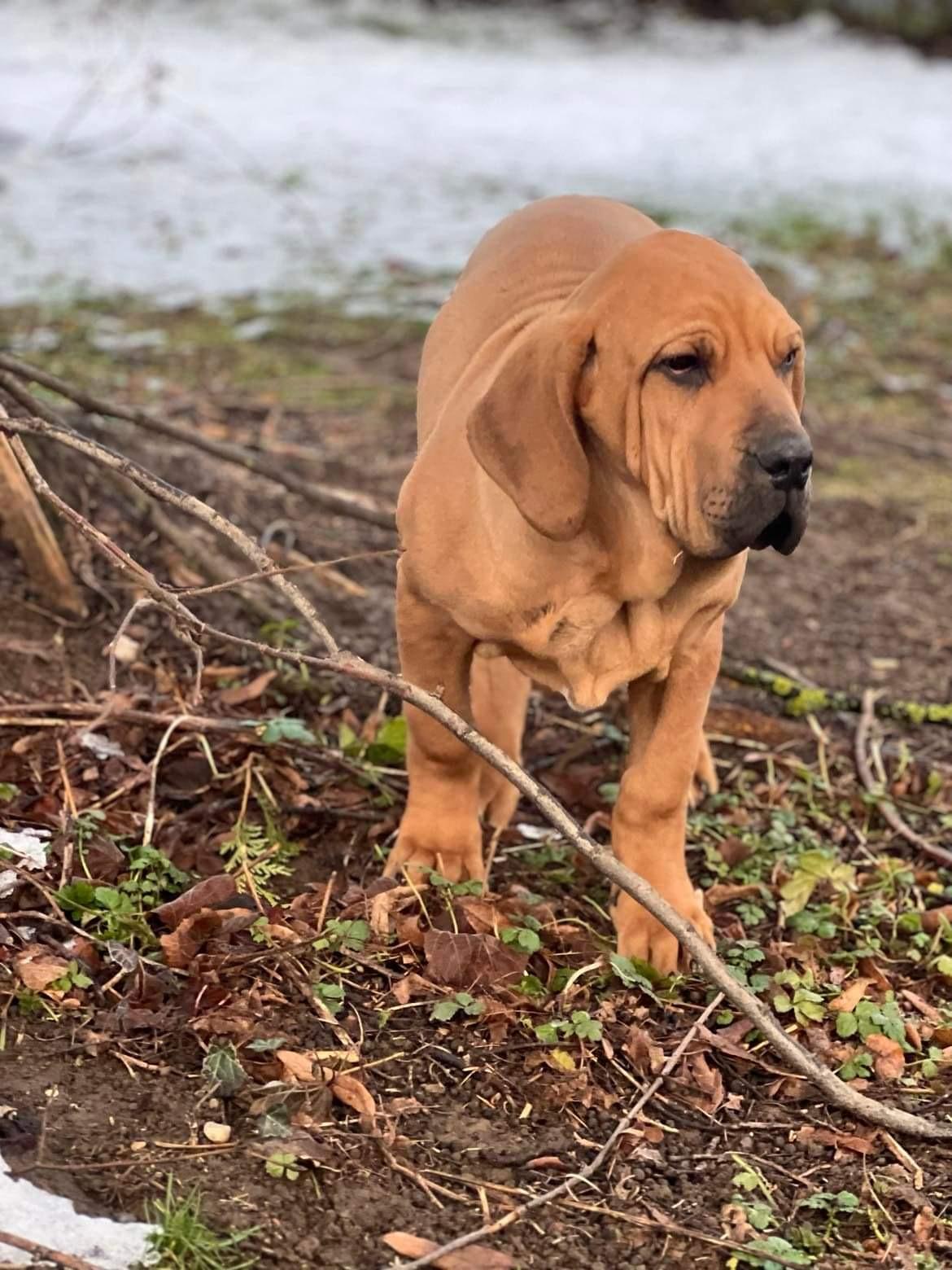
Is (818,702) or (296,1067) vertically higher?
(296,1067)

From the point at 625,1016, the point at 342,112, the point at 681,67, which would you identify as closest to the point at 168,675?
the point at 625,1016

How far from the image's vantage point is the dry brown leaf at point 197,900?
126 inches

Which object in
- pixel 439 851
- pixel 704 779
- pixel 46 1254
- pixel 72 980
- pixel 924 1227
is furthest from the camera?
pixel 704 779

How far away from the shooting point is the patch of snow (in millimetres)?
2328

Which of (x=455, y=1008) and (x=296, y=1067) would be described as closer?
(x=296, y=1067)

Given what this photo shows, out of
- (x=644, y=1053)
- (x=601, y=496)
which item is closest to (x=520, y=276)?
(x=601, y=496)

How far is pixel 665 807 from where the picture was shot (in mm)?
3447

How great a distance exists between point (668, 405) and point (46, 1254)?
5.63 ft

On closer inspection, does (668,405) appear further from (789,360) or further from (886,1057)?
(886,1057)

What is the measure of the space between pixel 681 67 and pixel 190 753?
44.1 feet

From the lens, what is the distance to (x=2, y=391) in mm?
3906

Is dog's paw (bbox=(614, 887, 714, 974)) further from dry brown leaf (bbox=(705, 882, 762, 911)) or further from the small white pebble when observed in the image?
the small white pebble

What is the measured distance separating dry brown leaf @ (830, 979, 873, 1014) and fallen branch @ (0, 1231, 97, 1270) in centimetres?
166

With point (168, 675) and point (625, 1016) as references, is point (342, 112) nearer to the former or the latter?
point (168, 675)
